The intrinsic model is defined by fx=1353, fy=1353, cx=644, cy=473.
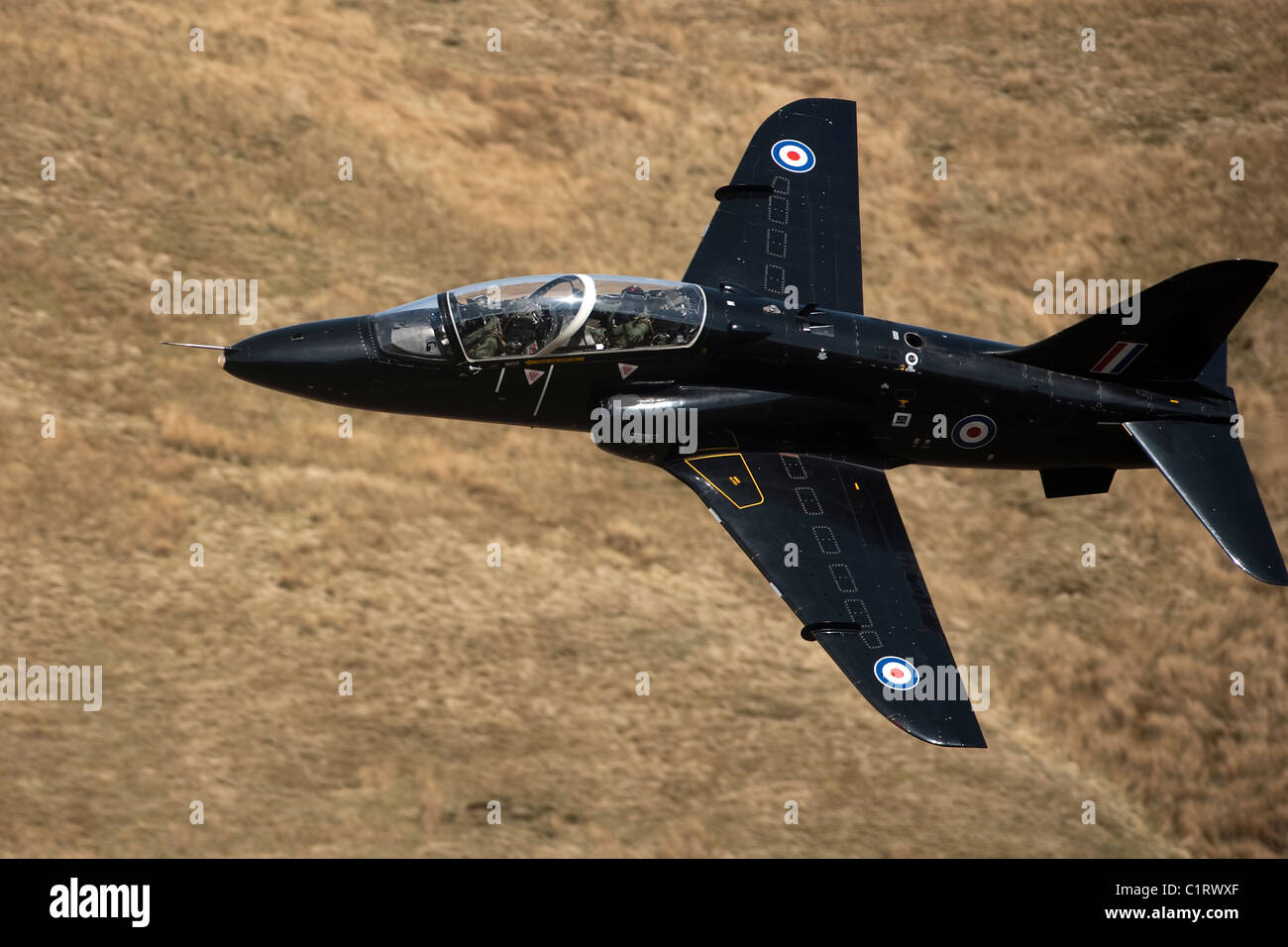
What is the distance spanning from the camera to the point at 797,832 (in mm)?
23469

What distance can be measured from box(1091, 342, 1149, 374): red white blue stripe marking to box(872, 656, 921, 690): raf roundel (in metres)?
5.84

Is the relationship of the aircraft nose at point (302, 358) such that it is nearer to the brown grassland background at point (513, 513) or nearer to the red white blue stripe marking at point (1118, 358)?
the brown grassland background at point (513, 513)

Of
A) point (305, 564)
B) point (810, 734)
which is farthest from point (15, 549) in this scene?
point (810, 734)

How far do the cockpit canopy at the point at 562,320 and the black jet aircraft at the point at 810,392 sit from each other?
0.03m

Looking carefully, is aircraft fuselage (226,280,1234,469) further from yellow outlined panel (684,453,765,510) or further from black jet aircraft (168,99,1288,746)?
yellow outlined panel (684,453,765,510)

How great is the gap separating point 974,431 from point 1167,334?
3.16m

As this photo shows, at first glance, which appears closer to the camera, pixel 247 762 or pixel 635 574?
pixel 247 762

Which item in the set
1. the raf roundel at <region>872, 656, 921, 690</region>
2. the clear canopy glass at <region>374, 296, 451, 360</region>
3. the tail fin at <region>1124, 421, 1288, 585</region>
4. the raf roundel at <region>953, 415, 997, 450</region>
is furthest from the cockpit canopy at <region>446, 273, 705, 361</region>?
the tail fin at <region>1124, 421, 1288, 585</region>

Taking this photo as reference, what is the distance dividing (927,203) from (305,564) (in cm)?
1756

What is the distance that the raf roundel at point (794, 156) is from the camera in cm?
2373

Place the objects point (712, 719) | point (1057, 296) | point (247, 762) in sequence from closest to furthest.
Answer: point (247, 762) < point (712, 719) < point (1057, 296)

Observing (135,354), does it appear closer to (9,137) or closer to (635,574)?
(9,137)

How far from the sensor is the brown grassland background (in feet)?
75.4

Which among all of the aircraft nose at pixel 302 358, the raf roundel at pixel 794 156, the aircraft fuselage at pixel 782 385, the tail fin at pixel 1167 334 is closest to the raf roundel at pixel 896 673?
the aircraft fuselage at pixel 782 385
